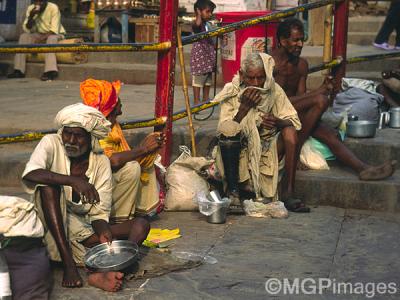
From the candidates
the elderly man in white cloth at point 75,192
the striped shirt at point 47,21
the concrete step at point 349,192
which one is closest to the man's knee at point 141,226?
the elderly man in white cloth at point 75,192

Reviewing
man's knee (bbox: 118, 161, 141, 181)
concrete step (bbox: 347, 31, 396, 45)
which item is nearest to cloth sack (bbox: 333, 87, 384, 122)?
man's knee (bbox: 118, 161, 141, 181)

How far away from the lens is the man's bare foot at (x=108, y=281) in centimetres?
471

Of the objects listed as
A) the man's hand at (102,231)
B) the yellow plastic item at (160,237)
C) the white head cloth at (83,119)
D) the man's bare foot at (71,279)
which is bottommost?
the yellow plastic item at (160,237)

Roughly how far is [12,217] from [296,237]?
6.55 ft

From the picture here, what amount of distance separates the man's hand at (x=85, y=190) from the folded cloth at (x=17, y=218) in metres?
0.30

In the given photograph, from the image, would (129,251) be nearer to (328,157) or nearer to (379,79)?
(328,157)

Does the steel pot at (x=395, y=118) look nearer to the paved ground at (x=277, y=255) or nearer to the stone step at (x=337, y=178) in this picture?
the stone step at (x=337, y=178)

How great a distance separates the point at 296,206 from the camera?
6.43 meters

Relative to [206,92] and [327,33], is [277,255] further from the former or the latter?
[206,92]

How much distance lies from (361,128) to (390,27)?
4.37 meters

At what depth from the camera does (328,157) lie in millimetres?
7125

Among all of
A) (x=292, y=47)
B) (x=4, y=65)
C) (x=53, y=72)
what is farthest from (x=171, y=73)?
(x=4, y=65)

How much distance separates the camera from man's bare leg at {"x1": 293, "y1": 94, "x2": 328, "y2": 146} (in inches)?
270

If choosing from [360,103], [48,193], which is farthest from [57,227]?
[360,103]
